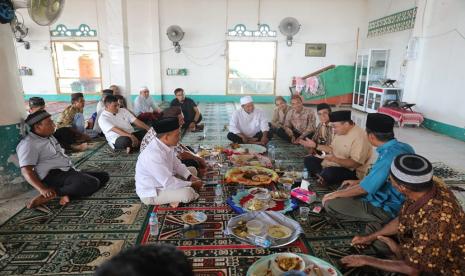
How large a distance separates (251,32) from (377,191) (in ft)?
30.6

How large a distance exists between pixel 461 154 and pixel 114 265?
19.7ft

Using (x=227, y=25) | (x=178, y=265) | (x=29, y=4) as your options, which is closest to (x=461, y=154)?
(x=178, y=265)

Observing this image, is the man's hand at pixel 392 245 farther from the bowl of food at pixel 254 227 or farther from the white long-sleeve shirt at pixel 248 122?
the white long-sleeve shirt at pixel 248 122

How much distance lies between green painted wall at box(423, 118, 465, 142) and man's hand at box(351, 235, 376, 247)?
17.2ft

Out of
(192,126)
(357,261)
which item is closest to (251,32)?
(192,126)

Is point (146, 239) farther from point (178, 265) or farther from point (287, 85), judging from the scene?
point (287, 85)

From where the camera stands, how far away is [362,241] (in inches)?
90.0

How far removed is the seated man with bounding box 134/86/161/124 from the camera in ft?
21.1

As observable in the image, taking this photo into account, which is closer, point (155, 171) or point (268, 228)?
point (268, 228)

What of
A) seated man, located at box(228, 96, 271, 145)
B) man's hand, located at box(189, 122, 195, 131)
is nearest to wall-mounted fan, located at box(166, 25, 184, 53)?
man's hand, located at box(189, 122, 195, 131)

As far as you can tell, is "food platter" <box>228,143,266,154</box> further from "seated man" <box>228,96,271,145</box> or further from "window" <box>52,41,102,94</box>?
"window" <box>52,41,102,94</box>

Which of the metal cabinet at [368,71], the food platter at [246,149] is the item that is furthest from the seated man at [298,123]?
the metal cabinet at [368,71]

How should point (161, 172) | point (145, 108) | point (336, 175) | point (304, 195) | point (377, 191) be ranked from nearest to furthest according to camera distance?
point (377, 191), point (161, 172), point (304, 195), point (336, 175), point (145, 108)

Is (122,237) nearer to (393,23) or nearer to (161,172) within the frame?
(161,172)
